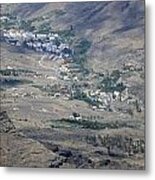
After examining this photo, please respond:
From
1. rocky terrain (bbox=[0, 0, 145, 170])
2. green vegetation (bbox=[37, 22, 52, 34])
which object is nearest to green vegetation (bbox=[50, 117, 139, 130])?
rocky terrain (bbox=[0, 0, 145, 170])

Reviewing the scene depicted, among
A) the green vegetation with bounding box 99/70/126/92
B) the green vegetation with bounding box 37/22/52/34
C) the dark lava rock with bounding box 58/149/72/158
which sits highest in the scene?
the green vegetation with bounding box 37/22/52/34

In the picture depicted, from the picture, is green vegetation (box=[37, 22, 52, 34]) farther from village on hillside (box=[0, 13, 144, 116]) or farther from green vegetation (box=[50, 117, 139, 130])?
green vegetation (box=[50, 117, 139, 130])

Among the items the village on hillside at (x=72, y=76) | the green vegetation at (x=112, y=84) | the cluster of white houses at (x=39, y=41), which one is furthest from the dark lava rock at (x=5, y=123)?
the green vegetation at (x=112, y=84)

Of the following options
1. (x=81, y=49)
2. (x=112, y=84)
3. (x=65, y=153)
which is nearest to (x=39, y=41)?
(x=81, y=49)

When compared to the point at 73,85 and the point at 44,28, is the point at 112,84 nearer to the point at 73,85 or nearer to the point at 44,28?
the point at 73,85

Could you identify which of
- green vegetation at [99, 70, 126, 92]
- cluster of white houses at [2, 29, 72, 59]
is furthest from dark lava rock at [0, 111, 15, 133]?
green vegetation at [99, 70, 126, 92]

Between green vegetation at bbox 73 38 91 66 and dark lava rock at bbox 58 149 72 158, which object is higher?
green vegetation at bbox 73 38 91 66

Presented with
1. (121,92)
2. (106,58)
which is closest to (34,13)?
(106,58)

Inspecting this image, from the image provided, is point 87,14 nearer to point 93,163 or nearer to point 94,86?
point 94,86
